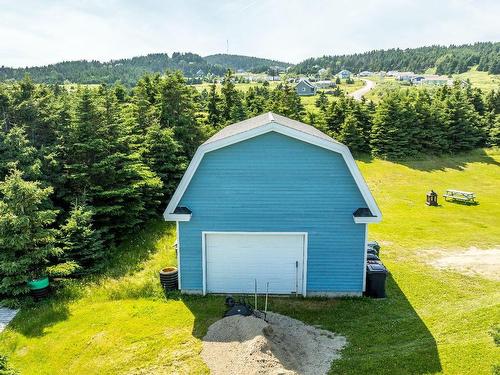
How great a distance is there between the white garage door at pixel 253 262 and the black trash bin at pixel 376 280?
2066 millimetres

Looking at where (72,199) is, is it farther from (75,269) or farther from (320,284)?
(320,284)

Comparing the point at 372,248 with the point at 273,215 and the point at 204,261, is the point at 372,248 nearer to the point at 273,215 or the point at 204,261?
the point at 273,215

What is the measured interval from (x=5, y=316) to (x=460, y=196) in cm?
2455

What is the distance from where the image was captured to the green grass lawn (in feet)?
29.6

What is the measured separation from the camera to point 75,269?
13.5 m

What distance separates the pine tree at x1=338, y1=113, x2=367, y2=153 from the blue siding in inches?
992

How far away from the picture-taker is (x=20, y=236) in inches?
467

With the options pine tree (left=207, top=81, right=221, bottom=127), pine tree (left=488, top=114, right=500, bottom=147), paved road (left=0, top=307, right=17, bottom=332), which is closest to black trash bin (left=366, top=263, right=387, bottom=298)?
paved road (left=0, top=307, right=17, bottom=332)

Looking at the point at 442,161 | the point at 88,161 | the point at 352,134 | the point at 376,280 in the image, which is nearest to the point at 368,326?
the point at 376,280

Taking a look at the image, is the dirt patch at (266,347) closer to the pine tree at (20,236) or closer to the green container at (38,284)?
the green container at (38,284)

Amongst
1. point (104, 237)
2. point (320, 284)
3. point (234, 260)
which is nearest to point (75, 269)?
point (104, 237)

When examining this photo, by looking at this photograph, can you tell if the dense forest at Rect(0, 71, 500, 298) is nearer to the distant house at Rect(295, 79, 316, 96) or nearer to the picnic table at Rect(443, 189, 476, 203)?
the picnic table at Rect(443, 189, 476, 203)

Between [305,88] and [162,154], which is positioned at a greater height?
[305,88]

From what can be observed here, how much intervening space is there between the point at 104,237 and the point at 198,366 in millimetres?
9946
